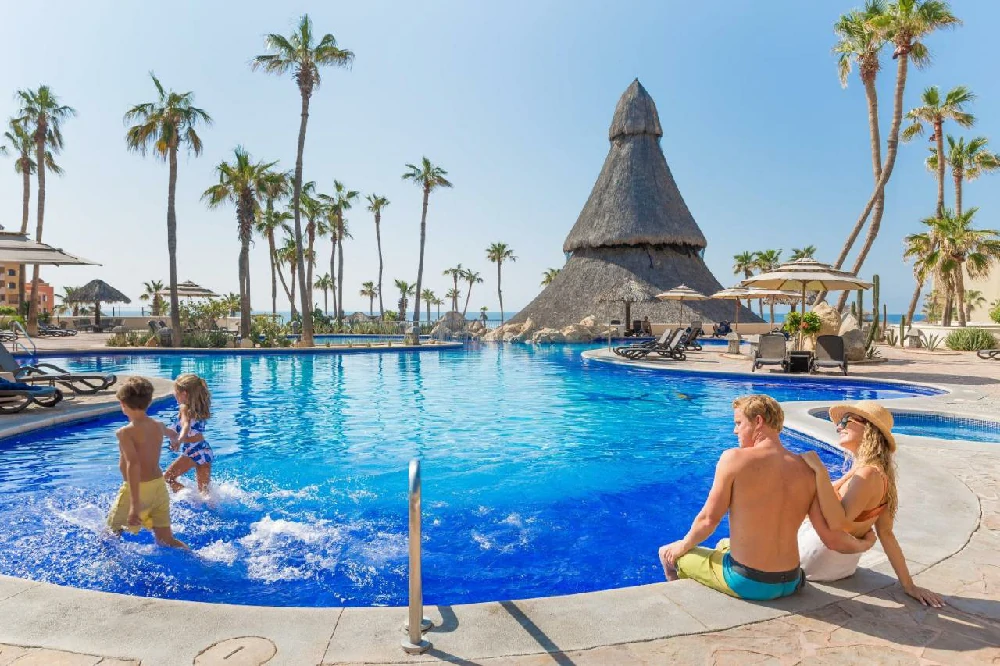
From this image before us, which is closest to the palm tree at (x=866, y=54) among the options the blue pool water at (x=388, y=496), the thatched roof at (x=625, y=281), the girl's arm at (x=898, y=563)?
the blue pool water at (x=388, y=496)

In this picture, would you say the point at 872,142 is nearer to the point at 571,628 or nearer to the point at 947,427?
the point at 947,427

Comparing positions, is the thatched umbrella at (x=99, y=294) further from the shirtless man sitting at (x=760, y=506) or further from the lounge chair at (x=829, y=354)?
the shirtless man sitting at (x=760, y=506)

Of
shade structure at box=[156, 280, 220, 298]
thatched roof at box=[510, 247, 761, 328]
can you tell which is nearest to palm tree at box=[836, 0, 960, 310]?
thatched roof at box=[510, 247, 761, 328]

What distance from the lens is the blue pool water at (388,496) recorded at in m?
4.58

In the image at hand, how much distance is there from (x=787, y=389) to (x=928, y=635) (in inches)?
485

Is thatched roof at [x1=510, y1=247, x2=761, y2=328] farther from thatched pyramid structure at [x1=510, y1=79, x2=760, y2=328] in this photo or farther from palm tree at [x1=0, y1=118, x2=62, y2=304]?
palm tree at [x1=0, y1=118, x2=62, y2=304]

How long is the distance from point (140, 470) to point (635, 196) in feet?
175

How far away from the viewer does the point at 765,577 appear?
303 cm

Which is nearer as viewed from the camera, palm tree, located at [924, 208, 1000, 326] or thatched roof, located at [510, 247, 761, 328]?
palm tree, located at [924, 208, 1000, 326]

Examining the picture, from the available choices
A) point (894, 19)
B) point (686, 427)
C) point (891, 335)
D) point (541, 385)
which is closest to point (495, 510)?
point (686, 427)

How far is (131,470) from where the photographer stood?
4.13 metres

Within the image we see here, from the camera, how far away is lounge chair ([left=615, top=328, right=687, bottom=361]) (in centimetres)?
2015

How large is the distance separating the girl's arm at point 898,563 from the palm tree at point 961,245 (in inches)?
1241

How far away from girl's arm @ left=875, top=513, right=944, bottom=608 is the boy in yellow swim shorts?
4453mm
